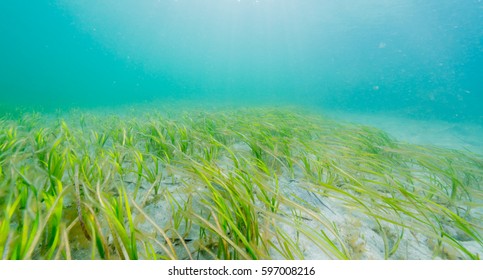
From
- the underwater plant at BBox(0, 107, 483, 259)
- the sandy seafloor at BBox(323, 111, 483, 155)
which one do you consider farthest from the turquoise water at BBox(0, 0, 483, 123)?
the underwater plant at BBox(0, 107, 483, 259)

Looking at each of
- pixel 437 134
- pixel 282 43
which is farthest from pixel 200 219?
pixel 282 43

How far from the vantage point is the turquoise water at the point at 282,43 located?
1035 inches

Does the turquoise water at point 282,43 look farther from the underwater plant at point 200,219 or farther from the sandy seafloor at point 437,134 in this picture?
the underwater plant at point 200,219

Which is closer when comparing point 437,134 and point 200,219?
point 200,219

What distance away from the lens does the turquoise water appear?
1035 inches

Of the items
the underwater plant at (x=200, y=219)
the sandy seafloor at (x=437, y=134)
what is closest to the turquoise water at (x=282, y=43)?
the sandy seafloor at (x=437, y=134)

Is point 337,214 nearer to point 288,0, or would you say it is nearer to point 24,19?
point 288,0

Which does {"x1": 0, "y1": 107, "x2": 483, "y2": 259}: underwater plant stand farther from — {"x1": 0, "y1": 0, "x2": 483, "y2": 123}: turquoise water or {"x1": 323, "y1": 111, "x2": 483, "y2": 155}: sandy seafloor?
{"x1": 0, "y1": 0, "x2": 483, "y2": 123}: turquoise water

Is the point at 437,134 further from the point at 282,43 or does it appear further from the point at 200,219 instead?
the point at 282,43

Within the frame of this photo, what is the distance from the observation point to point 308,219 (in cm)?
150

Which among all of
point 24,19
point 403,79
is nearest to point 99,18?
point 24,19

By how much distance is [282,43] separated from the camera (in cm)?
7531

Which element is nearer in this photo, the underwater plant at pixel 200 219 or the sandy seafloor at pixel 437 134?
the underwater plant at pixel 200 219
